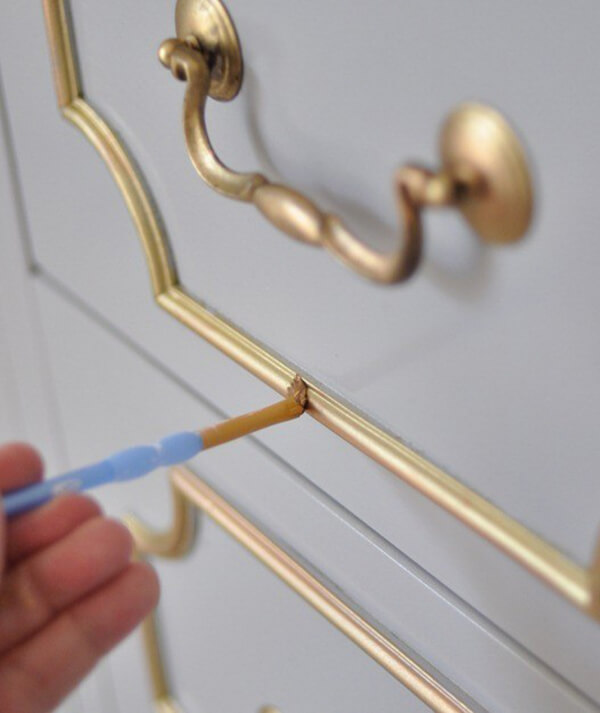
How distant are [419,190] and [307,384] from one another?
0.11 m

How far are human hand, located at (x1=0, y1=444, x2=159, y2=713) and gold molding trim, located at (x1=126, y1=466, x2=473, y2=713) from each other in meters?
0.04

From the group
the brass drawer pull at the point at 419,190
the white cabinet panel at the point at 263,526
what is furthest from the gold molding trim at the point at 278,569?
the brass drawer pull at the point at 419,190

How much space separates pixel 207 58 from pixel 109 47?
64mm

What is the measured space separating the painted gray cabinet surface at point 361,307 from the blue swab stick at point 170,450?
0.01 meters

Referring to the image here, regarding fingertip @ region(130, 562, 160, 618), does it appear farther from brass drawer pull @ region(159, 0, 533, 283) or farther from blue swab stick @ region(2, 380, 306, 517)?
brass drawer pull @ region(159, 0, 533, 283)

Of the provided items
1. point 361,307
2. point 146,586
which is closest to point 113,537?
point 146,586

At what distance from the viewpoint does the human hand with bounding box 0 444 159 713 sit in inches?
13.6

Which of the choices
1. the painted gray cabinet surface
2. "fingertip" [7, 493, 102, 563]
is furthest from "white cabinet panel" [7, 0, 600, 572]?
"fingertip" [7, 493, 102, 563]

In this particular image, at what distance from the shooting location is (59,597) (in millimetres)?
358

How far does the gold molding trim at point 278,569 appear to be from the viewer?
0.98ft

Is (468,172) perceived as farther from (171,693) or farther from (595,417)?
(171,693)

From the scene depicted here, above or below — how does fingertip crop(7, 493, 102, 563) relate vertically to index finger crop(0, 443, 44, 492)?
below

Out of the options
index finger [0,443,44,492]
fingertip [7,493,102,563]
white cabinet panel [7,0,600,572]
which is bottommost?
fingertip [7,493,102,563]

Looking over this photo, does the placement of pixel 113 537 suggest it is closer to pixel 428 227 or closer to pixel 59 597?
pixel 59 597
